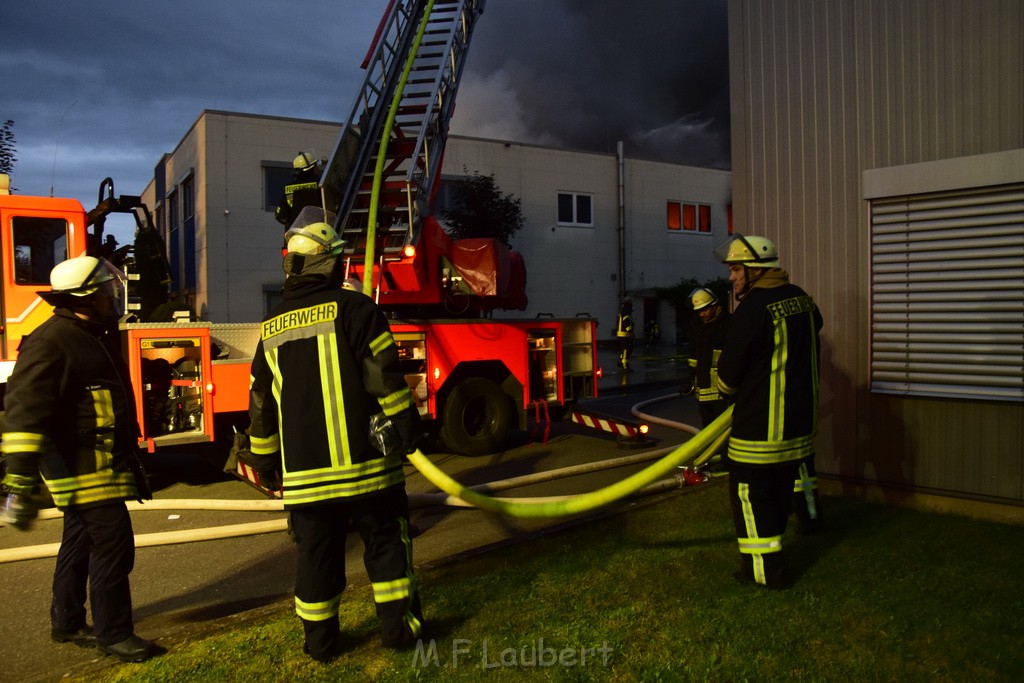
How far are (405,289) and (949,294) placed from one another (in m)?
4.73

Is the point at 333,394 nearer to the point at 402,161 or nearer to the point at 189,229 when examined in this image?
the point at 402,161

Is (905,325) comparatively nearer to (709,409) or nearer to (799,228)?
(799,228)

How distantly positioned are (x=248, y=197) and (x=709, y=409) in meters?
16.3

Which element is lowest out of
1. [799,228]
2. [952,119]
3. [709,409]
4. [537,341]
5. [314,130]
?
[709,409]

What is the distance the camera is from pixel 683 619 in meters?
3.65

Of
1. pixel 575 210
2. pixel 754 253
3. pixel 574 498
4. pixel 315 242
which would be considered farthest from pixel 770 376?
pixel 575 210

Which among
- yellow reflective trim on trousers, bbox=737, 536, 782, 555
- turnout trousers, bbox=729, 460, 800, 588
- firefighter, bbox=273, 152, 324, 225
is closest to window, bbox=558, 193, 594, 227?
firefighter, bbox=273, 152, 324, 225

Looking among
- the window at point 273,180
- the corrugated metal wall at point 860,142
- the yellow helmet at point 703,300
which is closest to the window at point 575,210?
the window at point 273,180

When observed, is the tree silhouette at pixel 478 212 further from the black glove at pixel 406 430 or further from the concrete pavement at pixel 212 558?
the black glove at pixel 406 430

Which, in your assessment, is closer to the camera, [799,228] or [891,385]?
[891,385]

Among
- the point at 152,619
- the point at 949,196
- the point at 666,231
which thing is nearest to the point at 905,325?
the point at 949,196

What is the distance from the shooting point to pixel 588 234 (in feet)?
88.0

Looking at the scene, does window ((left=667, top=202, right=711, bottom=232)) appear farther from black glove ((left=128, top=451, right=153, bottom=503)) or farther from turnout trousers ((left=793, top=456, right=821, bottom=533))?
black glove ((left=128, top=451, right=153, bottom=503))

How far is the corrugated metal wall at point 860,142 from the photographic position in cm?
514
